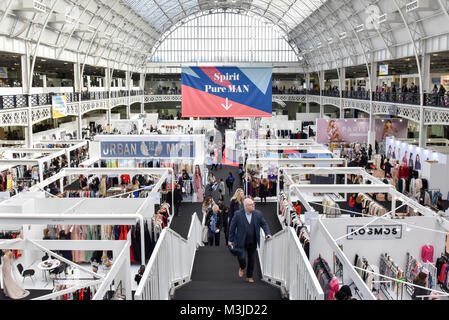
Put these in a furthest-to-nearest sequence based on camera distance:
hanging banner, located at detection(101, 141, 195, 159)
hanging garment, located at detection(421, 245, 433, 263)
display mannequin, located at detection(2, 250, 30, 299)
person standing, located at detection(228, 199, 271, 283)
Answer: hanging banner, located at detection(101, 141, 195, 159), hanging garment, located at detection(421, 245, 433, 263), display mannequin, located at detection(2, 250, 30, 299), person standing, located at detection(228, 199, 271, 283)

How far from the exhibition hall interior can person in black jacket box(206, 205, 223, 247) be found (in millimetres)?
39

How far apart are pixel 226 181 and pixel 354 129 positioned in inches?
453

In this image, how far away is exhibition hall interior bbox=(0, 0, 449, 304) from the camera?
6.32 metres

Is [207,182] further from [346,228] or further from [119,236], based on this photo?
[346,228]

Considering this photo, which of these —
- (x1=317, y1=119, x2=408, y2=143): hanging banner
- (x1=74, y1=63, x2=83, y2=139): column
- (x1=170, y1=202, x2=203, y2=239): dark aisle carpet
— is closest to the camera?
(x1=170, y1=202, x2=203, y2=239): dark aisle carpet

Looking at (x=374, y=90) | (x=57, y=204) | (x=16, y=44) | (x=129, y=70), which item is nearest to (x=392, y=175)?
(x=374, y=90)

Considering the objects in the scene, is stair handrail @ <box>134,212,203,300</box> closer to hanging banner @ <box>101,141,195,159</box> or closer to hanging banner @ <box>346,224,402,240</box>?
hanging banner @ <box>346,224,402,240</box>

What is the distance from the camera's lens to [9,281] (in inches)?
314

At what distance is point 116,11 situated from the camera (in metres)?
32.1

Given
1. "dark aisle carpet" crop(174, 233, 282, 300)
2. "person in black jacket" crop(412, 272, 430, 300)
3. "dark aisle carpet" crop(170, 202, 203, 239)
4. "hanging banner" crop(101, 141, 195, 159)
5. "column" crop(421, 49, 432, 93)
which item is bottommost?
"dark aisle carpet" crop(170, 202, 203, 239)

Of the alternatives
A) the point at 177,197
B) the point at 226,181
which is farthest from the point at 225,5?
the point at 177,197

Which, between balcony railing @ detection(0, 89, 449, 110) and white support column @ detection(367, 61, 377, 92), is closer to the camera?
balcony railing @ detection(0, 89, 449, 110)

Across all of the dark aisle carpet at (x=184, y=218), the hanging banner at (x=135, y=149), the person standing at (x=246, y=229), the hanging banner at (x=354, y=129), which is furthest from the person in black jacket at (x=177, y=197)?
the hanging banner at (x=354, y=129)

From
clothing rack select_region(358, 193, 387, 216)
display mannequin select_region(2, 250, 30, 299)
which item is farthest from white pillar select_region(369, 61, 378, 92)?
display mannequin select_region(2, 250, 30, 299)
